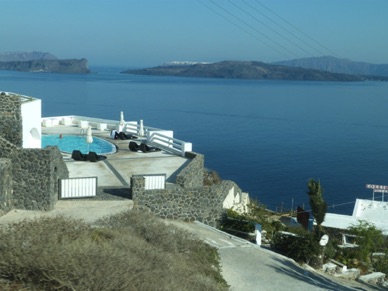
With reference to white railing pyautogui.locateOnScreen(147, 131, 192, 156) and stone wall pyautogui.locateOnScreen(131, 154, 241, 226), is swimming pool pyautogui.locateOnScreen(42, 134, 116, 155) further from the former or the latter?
stone wall pyautogui.locateOnScreen(131, 154, 241, 226)

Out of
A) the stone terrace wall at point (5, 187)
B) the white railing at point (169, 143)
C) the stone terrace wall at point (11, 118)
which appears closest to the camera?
the stone terrace wall at point (5, 187)

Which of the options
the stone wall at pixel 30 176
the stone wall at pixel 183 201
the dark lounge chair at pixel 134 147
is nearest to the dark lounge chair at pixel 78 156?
the dark lounge chair at pixel 134 147

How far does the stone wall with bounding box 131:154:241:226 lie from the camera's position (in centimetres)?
1684

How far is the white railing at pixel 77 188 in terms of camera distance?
16.5m

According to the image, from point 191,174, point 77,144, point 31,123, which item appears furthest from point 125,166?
point 77,144

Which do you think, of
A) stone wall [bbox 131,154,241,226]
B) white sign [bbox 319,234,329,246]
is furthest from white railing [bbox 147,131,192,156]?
white sign [bbox 319,234,329,246]

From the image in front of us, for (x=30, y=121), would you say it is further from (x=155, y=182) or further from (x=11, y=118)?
(x=155, y=182)

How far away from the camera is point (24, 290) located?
742 cm

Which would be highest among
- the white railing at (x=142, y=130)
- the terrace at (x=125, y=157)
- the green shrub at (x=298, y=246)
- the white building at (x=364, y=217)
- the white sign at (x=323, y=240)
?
the white railing at (x=142, y=130)

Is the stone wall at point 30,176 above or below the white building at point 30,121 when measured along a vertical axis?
below

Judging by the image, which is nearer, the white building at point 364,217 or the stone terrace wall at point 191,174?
the stone terrace wall at point 191,174

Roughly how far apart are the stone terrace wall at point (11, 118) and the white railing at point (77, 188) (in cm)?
212

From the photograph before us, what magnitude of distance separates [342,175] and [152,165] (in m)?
25.8

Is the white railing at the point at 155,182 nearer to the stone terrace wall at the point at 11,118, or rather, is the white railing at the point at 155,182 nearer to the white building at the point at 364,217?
the stone terrace wall at the point at 11,118
